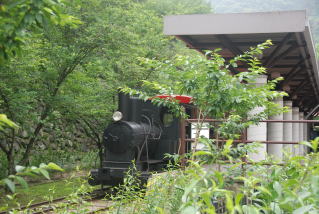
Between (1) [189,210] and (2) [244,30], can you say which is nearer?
(1) [189,210]

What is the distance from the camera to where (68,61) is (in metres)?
10.7

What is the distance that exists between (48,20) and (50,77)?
8.10 meters

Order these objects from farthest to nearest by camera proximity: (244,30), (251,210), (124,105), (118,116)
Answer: (124,105) < (118,116) < (244,30) < (251,210)

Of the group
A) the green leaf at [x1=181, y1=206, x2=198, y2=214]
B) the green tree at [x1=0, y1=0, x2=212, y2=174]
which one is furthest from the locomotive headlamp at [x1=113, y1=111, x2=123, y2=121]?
the green leaf at [x1=181, y1=206, x2=198, y2=214]

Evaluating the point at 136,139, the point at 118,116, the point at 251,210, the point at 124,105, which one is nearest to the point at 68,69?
the point at 124,105

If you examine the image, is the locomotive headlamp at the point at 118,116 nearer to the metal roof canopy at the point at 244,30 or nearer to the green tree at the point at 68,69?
the green tree at the point at 68,69

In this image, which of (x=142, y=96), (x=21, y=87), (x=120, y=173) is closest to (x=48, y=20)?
(x=142, y=96)

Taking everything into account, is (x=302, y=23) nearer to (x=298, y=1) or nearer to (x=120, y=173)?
(x=120, y=173)

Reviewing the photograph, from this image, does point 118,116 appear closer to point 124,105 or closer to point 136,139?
point 124,105

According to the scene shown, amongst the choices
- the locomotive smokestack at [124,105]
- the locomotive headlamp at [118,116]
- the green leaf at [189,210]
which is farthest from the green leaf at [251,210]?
the locomotive smokestack at [124,105]

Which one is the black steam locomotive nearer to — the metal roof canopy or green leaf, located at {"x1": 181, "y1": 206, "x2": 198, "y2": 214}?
the metal roof canopy

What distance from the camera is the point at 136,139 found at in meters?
10.6

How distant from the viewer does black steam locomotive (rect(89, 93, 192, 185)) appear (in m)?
10.6

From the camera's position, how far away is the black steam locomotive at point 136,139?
10.6 metres
